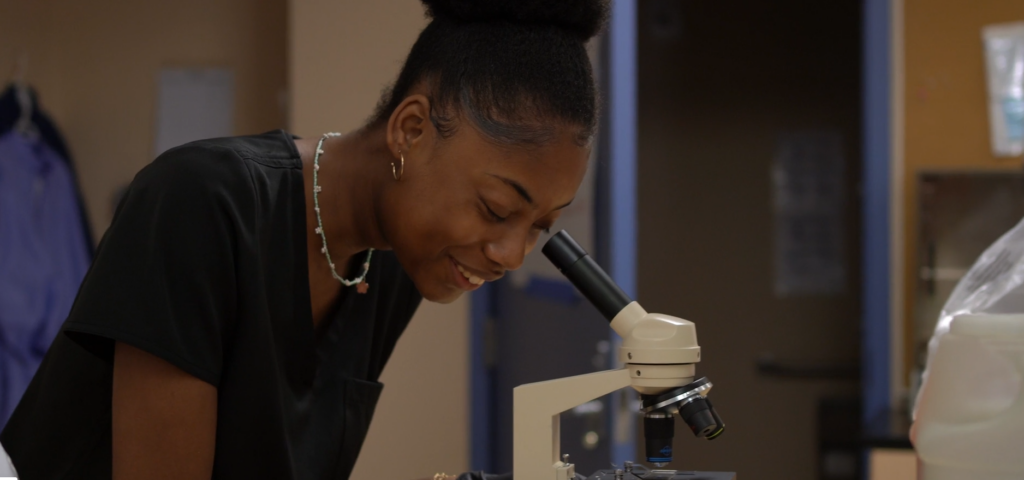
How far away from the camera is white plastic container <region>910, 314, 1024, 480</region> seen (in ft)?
3.20

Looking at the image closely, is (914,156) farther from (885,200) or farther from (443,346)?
(443,346)

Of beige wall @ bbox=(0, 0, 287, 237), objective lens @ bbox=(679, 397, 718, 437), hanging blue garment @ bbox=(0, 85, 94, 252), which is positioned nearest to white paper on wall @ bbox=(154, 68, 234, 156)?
beige wall @ bbox=(0, 0, 287, 237)

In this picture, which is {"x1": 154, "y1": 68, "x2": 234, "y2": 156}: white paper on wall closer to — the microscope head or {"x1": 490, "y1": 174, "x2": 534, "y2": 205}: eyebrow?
{"x1": 490, "y1": 174, "x2": 534, "y2": 205}: eyebrow

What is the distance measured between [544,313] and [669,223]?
179 cm

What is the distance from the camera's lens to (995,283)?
3.92 ft

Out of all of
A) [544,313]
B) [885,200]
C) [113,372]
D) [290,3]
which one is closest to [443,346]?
[544,313]

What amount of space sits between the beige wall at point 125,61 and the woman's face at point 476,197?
1984 millimetres

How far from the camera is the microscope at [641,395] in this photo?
37.5 inches

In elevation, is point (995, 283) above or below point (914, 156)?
below

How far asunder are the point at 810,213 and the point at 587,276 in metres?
2.99

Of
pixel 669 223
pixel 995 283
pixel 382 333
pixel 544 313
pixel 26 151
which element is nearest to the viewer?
pixel 995 283

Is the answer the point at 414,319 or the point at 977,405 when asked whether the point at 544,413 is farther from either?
the point at 414,319

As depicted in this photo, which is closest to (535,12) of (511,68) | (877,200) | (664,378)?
(511,68)

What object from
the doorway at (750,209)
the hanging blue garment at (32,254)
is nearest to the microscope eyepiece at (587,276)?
the hanging blue garment at (32,254)
